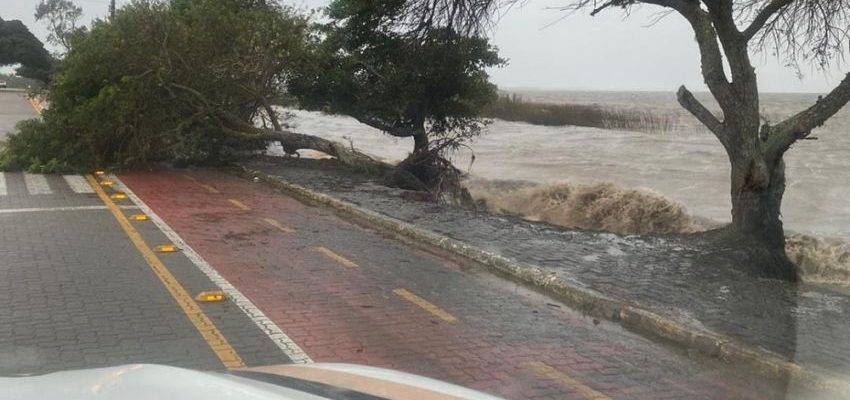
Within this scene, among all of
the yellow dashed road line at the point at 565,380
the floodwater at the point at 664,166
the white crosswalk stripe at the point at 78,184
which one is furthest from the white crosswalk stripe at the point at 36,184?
the yellow dashed road line at the point at 565,380

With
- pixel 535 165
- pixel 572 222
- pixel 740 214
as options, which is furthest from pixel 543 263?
pixel 535 165

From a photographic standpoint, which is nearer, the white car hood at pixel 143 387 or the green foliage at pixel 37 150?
the white car hood at pixel 143 387

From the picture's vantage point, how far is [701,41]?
10.1 meters

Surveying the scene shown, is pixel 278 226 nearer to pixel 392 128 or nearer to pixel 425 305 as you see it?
pixel 425 305

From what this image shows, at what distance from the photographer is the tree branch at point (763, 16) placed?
991 centimetres

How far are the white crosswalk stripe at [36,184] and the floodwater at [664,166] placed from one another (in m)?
7.62

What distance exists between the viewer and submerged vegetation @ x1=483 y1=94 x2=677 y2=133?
5519 cm

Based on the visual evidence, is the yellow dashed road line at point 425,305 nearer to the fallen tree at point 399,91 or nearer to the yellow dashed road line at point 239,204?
the yellow dashed road line at point 239,204

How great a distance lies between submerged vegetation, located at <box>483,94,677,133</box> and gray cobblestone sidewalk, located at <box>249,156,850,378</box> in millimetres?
41771

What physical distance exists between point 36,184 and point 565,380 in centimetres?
1347

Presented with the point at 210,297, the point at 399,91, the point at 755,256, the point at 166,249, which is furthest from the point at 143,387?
the point at 399,91

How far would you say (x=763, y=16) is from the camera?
32.9 feet

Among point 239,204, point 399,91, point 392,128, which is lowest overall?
point 239,204

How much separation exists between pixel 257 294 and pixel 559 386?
Result: 338cm
